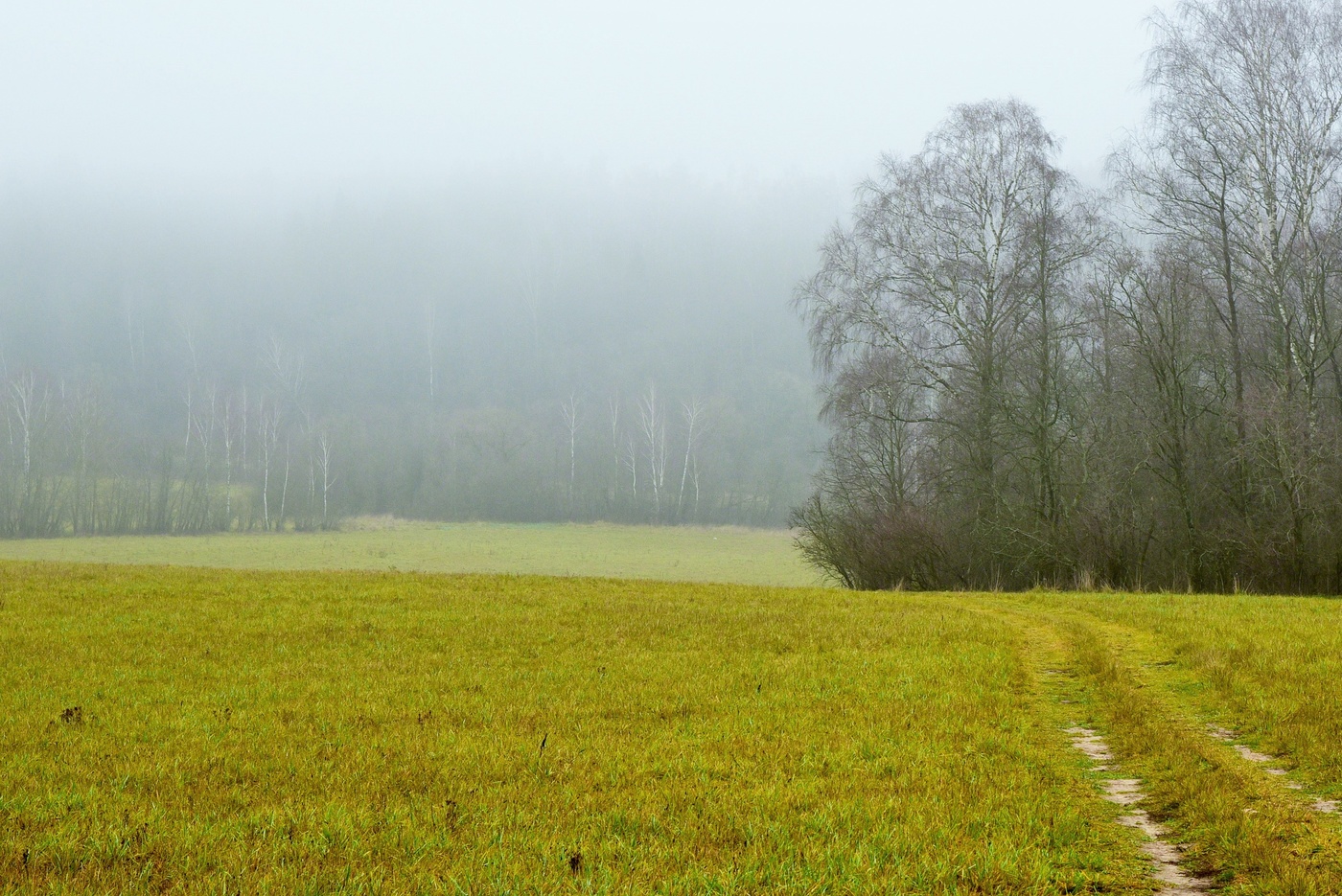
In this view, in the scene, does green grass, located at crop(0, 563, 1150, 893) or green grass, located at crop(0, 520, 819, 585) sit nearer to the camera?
green grass, located at crop(0, 563, 1150, 893)

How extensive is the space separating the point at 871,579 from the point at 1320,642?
16.3 meters

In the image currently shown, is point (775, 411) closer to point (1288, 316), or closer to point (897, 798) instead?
point (1288, 316)

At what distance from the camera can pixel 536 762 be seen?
7.58 metres

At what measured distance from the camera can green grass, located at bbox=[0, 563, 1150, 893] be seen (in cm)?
531

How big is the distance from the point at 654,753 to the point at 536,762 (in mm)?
979

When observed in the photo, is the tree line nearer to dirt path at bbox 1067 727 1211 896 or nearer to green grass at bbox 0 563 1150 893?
green grass at bbox 0 563 1150 893

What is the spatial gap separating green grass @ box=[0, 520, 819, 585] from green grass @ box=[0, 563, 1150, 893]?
61.9ft

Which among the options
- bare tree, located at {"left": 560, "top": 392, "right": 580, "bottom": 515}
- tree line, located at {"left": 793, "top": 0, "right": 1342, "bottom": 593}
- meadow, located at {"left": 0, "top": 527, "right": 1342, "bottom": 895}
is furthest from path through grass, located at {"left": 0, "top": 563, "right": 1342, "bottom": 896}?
bare tree, located at {"left": 560, "top": 392, "right": 580, "bottom": 515}

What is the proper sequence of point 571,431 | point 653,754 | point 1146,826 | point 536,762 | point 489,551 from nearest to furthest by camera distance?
1. point 1146,826
2. point 536,762
3. point 653,754
4. point 489,551
5. point 571,431

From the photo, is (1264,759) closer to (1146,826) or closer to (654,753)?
(1146,826)

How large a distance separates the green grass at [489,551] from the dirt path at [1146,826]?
25273mm

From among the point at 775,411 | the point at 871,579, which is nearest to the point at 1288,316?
the point at 871,579

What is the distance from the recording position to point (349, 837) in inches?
224

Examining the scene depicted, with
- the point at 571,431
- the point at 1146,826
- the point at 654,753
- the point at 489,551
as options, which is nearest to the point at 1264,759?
the point at 1146,826
